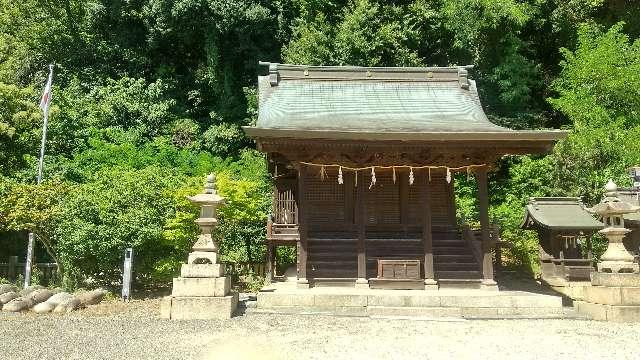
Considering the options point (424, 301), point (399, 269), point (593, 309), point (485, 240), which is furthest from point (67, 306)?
point (593, 309)

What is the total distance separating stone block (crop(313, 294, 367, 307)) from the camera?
1033 centimetres

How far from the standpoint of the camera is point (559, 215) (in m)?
13.8

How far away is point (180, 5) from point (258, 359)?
86.8 feet

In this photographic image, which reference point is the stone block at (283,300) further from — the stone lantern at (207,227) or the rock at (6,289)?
the rock at (6,289)

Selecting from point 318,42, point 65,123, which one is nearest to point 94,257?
point 65,123

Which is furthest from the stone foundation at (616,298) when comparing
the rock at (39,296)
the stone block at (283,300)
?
the rock at (39,296)

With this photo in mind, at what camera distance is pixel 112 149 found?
21.9 m

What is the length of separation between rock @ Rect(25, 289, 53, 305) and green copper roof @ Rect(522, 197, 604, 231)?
43.3 feet

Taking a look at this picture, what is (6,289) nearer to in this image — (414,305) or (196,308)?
(196,308)

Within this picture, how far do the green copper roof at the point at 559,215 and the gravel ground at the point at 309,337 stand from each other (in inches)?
168

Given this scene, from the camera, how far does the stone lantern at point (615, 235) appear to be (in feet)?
33.4

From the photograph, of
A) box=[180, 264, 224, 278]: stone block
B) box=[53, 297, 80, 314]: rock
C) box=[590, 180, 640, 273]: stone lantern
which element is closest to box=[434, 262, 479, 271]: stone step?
box=[590, 180, 640, 273]: stone lantern

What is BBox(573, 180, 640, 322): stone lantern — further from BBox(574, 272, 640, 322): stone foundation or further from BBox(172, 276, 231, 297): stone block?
BBox(172, 276, 231, 297): stone block

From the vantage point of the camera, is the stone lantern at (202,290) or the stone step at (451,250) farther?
the stone step at (451,250)
